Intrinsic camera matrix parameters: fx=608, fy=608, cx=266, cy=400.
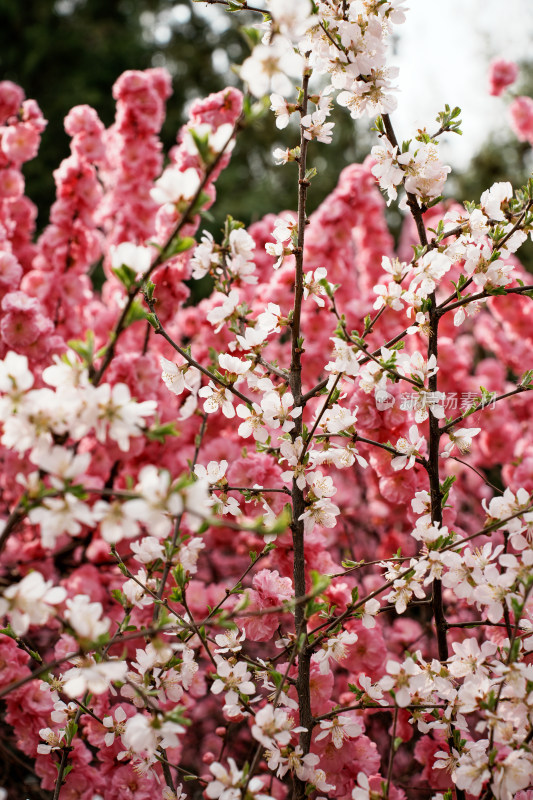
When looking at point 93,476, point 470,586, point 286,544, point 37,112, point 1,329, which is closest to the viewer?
point 470,586

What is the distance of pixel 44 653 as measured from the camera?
93.0 inches

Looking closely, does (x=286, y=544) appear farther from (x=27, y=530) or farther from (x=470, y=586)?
(x=27, y=530)

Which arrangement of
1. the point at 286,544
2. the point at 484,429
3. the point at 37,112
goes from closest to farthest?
the point at 286,544 → the point at 37,112 → the point at 484,429

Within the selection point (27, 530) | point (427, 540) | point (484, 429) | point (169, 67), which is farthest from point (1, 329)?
point (169, 67)

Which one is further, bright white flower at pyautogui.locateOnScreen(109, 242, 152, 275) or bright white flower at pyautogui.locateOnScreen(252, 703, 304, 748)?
bright white flower at pyautogui.locateOnScreen(252, 703, 304, 748)

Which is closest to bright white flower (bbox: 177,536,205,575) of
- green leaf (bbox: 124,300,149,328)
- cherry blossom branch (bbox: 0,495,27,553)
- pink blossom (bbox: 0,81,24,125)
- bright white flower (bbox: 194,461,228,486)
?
bright white flower (bbox: 194,461,228,486)

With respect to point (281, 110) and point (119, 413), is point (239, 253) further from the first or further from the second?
point (119, 413)

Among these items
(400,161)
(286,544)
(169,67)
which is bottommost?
(286,544)

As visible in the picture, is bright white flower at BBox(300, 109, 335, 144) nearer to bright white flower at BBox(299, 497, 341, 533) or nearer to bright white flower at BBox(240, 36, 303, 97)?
bright white flower at BBox(240, 36, 303, 97)

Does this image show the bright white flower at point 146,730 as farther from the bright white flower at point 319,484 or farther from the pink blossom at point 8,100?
the pink blossom at point 8,100

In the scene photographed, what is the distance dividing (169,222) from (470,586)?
1.46 meters

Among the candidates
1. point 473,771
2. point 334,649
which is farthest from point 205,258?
point 473,771

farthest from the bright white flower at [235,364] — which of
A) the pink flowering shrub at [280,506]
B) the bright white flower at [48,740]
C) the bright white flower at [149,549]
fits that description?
the bright white flower at [48,740]

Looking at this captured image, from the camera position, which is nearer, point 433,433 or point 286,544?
point 433,433
